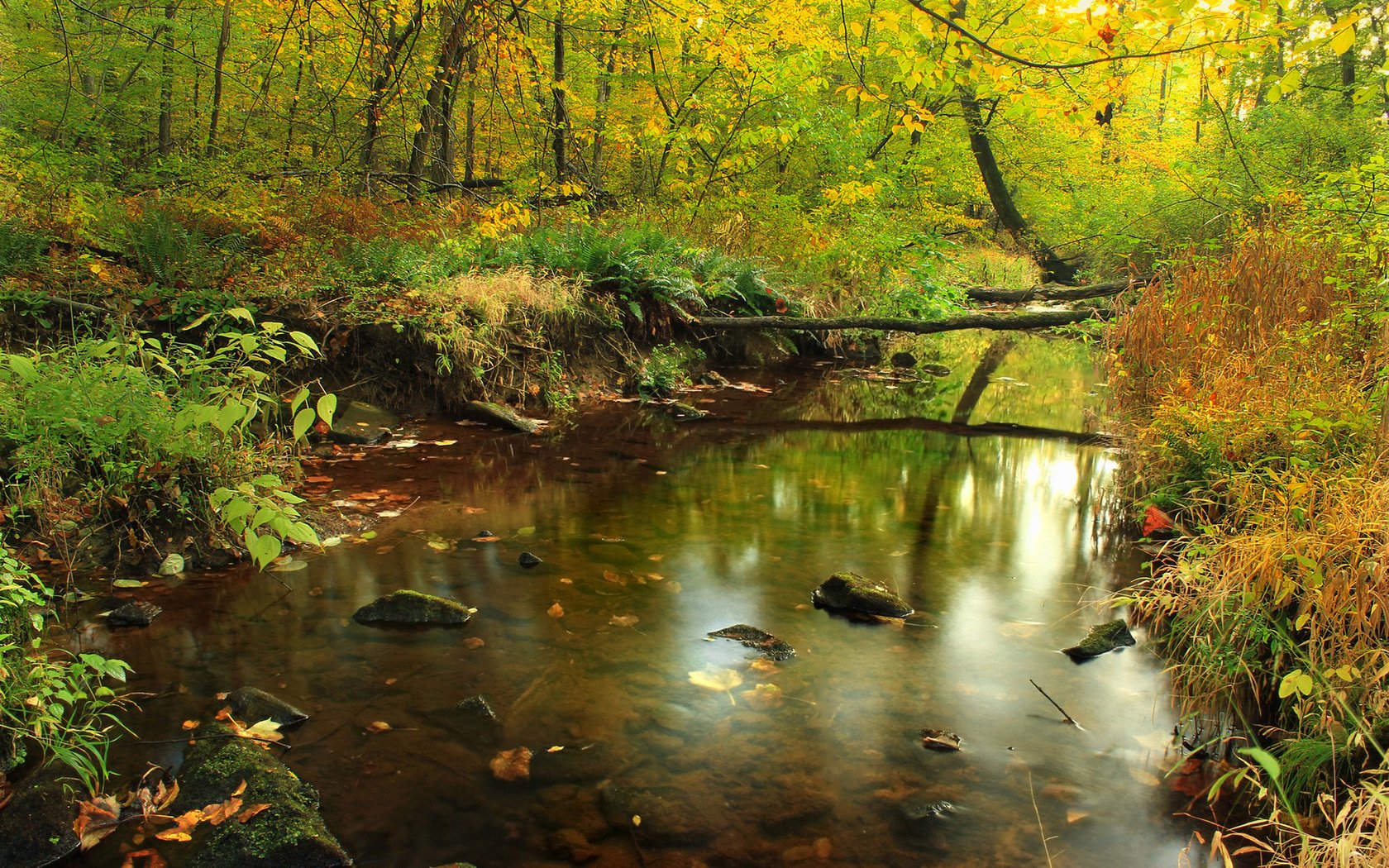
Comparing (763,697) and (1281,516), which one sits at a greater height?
(1281,516)

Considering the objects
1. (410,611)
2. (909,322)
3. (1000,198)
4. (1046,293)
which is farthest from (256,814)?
(1000,198)

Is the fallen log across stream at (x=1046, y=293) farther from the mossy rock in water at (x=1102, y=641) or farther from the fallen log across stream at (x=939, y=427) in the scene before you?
the mossy rock in water at (x=1102, y=641)

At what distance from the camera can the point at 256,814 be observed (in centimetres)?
256

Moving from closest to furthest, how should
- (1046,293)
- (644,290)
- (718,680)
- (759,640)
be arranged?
1. (718,680)
2. (759,640)
3. (644,290)
4. (1046,293)

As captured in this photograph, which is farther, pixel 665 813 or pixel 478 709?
pixel 478 709

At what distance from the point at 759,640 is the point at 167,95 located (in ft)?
54.3

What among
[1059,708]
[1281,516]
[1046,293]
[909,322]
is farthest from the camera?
[1046,293]

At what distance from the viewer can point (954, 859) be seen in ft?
8.57

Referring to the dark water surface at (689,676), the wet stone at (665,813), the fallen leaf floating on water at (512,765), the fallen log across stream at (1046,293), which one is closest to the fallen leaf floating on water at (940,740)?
the dark water surface at (689,676)

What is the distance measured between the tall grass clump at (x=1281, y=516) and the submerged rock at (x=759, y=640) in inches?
66.1

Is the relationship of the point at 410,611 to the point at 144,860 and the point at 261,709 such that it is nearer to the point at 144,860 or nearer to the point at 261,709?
the point at 261,709

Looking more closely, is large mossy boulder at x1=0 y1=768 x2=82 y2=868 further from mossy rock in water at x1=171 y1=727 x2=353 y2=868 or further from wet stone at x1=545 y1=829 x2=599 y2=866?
wet stone at x1=545 y1=829 x2=599 y2=866

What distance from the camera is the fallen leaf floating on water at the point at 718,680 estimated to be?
358 centimetres

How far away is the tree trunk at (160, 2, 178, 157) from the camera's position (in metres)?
13.2
